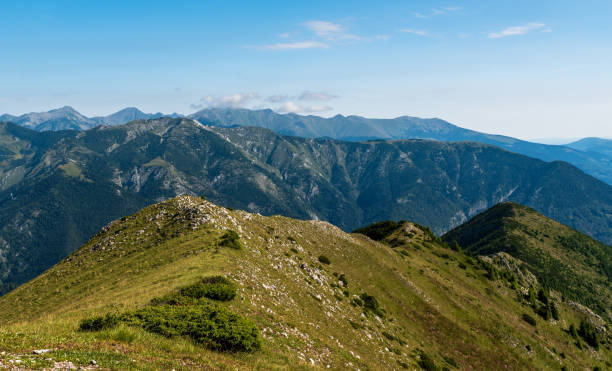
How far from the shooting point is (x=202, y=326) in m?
23.7

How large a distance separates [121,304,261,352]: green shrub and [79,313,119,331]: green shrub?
737 millimetres

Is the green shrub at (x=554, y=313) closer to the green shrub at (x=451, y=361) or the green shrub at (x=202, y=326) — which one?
the green shrub at (x=451, y=361)

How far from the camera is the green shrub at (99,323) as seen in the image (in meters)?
22.5

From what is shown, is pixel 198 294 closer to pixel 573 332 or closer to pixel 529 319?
pixel 529 319

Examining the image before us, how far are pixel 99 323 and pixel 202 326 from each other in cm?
715

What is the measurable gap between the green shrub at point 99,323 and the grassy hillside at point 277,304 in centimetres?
84

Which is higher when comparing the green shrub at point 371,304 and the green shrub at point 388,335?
the green shrub at point 371,304

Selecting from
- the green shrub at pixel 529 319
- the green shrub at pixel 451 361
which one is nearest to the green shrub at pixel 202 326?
the green shrub at pixel 451 361

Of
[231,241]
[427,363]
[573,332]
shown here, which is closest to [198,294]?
[231,241]

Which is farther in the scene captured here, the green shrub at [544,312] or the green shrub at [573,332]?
the green shrub at [544,312]

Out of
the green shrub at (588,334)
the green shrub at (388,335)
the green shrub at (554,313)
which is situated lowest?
the green shrub at (588,334)

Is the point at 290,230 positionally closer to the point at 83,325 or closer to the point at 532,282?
the point at 83,325

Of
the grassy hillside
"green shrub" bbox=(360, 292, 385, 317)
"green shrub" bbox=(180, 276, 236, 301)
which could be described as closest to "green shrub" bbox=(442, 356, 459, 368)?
the grassy hillside

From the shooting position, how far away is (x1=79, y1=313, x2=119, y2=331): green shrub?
2249 cm
